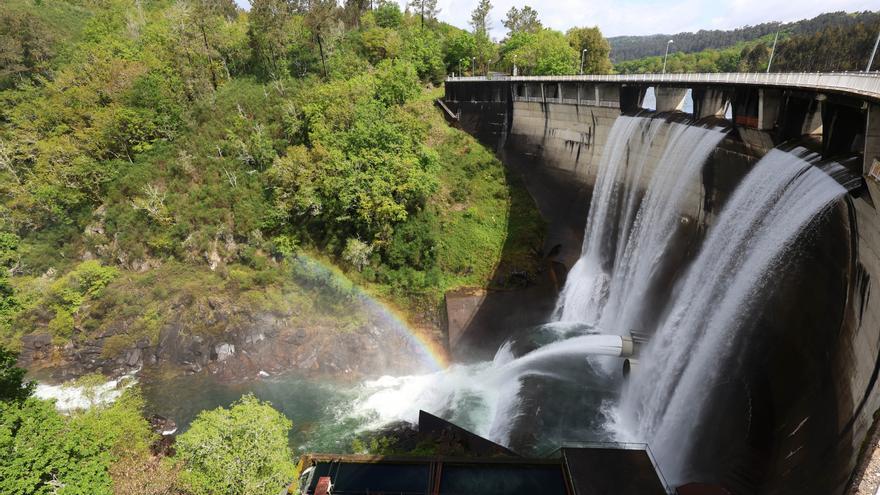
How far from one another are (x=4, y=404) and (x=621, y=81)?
35.0m

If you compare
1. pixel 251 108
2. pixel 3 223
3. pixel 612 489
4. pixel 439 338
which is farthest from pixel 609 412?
pixel 3 223

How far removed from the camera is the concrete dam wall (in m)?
10.6

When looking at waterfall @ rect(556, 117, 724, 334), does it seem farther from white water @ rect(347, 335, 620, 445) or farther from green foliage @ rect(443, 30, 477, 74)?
green foliage @ rect(443, 30, 477, 74)

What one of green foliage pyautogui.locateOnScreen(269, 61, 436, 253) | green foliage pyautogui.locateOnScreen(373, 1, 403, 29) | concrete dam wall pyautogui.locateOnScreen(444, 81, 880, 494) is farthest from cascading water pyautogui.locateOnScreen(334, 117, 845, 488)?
green foliage pyautogui.locateOnScreen(373, 1, 403, 29)

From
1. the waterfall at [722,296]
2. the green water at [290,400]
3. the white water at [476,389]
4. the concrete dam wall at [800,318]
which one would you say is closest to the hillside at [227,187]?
the green water at [290,400]

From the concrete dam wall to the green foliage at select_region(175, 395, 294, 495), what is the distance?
14.8m

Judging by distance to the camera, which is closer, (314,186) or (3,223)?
(314,186)

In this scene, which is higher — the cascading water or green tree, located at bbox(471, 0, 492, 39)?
green tree, located at bbox(471, 0, 492, 39)

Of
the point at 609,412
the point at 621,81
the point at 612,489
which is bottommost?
the point at 609,412

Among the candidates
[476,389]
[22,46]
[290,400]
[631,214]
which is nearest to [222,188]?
[290,400]

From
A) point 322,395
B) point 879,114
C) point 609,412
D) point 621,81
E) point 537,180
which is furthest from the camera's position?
point 537,180

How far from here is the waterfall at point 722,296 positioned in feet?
43.2

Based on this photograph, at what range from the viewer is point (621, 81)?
28.8 meters

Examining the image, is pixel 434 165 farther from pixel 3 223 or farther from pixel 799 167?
pixel 3 223
